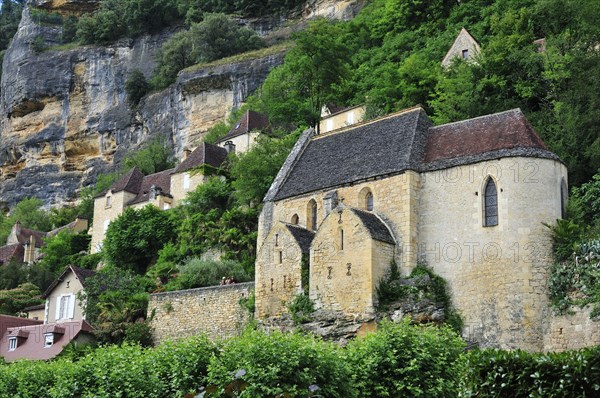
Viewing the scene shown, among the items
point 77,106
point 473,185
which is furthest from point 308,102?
point 77,106

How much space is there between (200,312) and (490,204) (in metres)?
15.1

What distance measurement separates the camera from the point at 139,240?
54.2 metres

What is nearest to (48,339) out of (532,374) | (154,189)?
(154,189)

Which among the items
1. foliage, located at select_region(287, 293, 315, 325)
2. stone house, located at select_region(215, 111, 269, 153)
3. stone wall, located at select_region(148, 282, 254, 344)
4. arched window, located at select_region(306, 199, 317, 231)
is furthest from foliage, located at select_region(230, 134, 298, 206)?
foliage, located at select_region(287, 293, 315, 325)

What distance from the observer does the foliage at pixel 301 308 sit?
35578mm

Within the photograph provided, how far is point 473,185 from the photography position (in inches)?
1350

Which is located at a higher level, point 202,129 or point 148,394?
point 202,129

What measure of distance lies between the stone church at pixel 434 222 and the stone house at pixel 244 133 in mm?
20655

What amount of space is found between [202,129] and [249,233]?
32.0 m

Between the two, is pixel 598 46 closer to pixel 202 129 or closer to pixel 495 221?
pixel 495 221

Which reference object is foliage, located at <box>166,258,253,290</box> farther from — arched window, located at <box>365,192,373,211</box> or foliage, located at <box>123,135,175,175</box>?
foliage, located at <box>123,135,175,175</box>

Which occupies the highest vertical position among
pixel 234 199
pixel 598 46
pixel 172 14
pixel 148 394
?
pixel 172 14

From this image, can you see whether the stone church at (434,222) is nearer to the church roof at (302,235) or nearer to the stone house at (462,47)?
the church roof at (302,235)

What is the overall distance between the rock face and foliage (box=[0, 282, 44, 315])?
27514 millimetres
